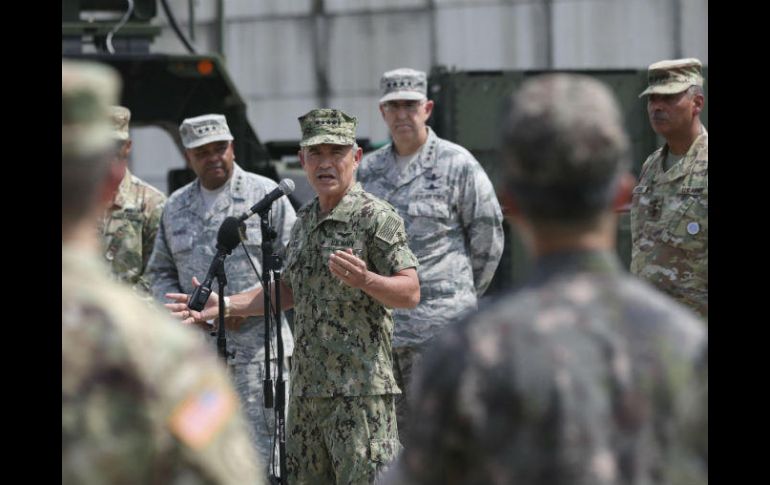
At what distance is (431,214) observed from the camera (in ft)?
21.3

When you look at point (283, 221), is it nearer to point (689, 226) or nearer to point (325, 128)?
point (325, 128)

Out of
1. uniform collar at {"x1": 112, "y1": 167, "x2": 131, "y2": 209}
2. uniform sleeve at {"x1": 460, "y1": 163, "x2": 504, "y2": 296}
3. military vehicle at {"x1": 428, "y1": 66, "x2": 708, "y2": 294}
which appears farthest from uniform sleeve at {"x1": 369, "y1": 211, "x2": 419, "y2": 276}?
military vehicle at {"x1": 428, "y1": 66, "x2": 708, "y2": 294}

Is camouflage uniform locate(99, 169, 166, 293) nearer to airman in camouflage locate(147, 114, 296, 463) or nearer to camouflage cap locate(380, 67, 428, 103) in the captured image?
airman in camouflage locate(147, 114, 296, 463)

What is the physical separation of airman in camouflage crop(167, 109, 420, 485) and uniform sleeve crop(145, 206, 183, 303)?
44.5 inches

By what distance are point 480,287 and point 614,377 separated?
4.51 meters

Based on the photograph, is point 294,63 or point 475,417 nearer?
point 475,417

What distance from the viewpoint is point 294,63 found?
17906mm

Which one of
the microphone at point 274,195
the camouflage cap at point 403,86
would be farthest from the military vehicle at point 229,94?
the microphone at point 274,195

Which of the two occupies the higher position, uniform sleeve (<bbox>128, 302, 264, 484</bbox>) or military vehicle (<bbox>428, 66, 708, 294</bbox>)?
military vehicle (<bbox>428, 66, 708, 294</bbox>)

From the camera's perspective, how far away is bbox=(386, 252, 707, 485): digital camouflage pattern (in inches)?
Result: 84.7

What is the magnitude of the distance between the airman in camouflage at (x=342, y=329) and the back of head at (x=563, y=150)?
10.2 feet

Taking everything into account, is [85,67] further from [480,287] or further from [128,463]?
[480,287]
